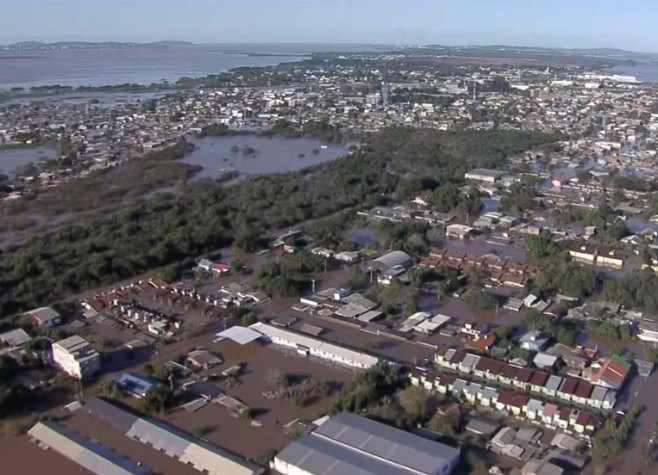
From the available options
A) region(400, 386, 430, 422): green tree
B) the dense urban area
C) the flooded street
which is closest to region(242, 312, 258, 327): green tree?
the dense urban area

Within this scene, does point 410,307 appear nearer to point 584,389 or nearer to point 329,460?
point 584,389

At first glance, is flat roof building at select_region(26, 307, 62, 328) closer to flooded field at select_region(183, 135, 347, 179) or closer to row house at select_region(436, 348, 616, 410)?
row house at select_region(436, 348, 616, 410)

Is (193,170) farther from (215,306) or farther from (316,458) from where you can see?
(316,458)

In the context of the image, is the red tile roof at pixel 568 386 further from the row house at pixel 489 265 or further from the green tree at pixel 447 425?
the row house at pixel 489 265

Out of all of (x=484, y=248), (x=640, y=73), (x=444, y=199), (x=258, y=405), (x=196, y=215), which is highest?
(x=640, y=73)

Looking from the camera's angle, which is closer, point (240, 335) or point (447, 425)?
point (447, 425)

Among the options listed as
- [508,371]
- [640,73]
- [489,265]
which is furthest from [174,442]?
[640,73]

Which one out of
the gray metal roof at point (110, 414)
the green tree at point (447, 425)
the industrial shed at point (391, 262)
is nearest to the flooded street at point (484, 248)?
the industrial shed at point (391, 262)
